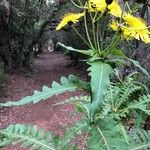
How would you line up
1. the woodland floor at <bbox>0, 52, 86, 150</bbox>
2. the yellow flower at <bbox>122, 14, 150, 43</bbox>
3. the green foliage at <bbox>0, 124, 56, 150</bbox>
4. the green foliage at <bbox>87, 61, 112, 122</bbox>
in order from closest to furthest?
1. the green foliage at <bbox>87, 61, 112, 122</bbox>
2. the yellow flower at <bbox>122, 14, 150, 43</bbox>
3. the green foliage at <bbox>0, 124, 56, 150</bbox>
4. the woodland floor at <bbox>0, 52, 86, 150</bbox>

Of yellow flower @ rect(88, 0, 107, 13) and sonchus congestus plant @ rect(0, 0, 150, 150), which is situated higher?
yellow flower @ rect(88, 0, 107, 13)

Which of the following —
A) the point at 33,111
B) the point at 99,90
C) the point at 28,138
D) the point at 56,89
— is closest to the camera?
the point at 99,90

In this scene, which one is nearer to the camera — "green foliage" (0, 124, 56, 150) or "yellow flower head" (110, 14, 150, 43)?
"yellow flower head" (110, 14, 150, 43)

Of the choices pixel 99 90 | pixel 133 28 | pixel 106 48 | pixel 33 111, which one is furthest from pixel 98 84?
pixel 33 111

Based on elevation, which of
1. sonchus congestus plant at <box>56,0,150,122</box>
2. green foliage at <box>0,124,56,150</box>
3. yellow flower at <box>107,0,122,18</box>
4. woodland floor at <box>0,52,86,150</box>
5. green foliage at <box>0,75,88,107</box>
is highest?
yellow flower at <box>107,0,122,18</box>

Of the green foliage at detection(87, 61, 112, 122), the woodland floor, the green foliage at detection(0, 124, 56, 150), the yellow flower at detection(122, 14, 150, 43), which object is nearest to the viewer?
the green foliage at detection(87, 61, 112, 122)

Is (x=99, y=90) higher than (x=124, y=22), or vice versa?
(x=124, y=22)

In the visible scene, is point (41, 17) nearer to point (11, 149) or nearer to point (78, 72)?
point (78, 72)

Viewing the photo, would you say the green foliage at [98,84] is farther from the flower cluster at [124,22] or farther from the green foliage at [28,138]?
the green foliage at [28,138]

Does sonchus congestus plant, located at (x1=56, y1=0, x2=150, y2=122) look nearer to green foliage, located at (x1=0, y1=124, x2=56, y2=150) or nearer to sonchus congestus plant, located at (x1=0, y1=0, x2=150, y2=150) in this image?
sonchus congestus plant, located at (x1=0, y1=0, x2=150, y2=150)

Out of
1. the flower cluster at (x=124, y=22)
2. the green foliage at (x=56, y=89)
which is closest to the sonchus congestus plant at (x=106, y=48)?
the flower cluster at (x=124, y=22)

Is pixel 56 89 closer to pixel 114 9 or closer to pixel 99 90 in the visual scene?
pixel 99 90

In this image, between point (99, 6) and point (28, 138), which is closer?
point (99, 6)

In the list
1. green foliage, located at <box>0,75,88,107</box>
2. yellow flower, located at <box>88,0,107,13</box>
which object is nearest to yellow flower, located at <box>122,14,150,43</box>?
yellow flower, located at <box>88,0,107,13</box>
